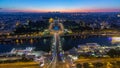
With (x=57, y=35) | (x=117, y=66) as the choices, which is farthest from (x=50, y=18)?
(x=117, y=66)

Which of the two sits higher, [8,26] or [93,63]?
[8,26]

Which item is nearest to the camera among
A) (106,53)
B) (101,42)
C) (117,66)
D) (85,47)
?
(117,66)

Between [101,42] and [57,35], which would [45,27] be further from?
[101,42]

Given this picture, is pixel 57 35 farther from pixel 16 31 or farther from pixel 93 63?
pixel 93 63

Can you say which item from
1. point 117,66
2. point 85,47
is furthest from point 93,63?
point 85,47

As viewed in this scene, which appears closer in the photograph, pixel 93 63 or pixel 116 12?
pixel 93 63

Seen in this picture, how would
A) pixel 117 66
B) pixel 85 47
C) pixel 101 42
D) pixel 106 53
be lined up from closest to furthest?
1. pixel 117 66
2. pixel 106 53
3. pixel 85 47
4. pixel 101 42
